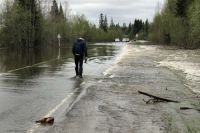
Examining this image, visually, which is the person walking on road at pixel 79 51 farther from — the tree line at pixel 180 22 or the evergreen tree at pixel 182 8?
the evergreen tree at pixel 182 8

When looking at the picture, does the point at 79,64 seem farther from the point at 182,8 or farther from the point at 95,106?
the point at 182,8

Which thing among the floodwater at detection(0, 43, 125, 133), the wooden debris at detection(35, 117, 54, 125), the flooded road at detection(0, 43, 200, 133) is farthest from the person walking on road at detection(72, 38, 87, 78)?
the wooden debris at detection(35, 117, 54, 125)

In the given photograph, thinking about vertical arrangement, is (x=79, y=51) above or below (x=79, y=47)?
below

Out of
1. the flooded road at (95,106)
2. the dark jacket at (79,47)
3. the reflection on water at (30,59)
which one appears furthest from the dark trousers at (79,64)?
the reflection on water at (30,59)

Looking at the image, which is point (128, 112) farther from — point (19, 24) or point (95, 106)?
point (19, 24)

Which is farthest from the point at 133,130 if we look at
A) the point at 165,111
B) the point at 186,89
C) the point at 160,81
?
the point at 160,81

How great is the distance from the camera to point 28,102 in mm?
12852

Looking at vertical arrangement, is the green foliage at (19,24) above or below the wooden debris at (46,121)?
above

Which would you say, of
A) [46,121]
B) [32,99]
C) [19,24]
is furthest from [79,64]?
[19,24]

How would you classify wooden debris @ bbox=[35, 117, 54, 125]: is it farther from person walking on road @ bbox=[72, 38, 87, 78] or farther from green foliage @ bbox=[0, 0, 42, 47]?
green foliage @ bbox=[0, 0, 42, 47]

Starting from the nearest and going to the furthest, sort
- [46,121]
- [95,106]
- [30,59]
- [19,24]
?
[46,121] → [95,106] → [30,59] → [19,24]

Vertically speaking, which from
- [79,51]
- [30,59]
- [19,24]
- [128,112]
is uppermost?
[19,24]

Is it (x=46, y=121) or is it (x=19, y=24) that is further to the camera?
(x=19, y=24)

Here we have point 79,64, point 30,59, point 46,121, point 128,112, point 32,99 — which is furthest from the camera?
point 30,59
